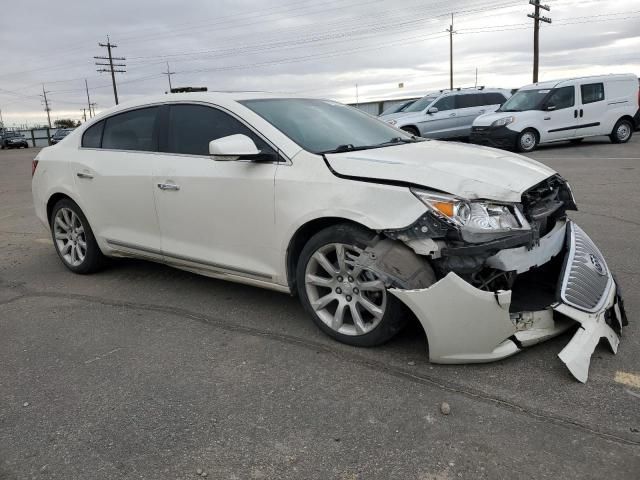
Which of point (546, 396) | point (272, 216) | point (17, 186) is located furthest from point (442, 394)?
point (17, 186)

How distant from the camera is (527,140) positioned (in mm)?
15031

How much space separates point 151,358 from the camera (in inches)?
137

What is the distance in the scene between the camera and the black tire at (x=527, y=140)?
585 inches

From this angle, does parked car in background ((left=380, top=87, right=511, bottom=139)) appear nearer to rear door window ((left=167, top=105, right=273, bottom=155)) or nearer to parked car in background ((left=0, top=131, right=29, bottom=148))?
rear door window ((left=167, top=105, right=273, bottom=155))

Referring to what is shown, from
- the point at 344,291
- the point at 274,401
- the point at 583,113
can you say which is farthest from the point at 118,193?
the point at 583,113

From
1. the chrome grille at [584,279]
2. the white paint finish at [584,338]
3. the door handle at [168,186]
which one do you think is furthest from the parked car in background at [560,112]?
the white paint finish at [584,338]

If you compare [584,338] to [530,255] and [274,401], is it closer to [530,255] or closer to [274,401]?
[530,255]

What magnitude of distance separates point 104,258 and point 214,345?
2173mm

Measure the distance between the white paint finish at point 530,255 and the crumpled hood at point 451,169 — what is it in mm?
310

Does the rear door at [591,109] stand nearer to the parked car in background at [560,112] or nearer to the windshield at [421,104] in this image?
the parked car in background at [560,112]

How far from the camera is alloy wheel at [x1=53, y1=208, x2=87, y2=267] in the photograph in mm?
5238

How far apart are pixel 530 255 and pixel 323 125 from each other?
173 centimetres

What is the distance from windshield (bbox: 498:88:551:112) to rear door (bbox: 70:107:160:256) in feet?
42.0

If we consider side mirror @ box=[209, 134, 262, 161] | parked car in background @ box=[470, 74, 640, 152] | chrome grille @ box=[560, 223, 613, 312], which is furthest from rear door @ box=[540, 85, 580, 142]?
side mirror @ box=[209, 134, 262, 161]
